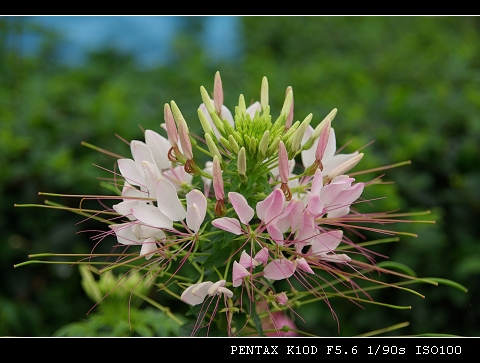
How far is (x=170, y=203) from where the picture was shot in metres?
1.13

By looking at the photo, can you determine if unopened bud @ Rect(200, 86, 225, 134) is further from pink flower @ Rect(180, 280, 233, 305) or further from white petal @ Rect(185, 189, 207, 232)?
pink flower @ Rect(180, 280, 233, 305)

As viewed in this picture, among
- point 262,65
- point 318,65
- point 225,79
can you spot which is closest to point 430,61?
point 318,65

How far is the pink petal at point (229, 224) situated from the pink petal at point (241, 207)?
15 mm

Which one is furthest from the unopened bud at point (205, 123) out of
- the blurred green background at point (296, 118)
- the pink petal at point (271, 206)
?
the blurred green background at point (296, 118)

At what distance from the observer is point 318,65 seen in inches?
163

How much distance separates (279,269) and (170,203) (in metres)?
0.26

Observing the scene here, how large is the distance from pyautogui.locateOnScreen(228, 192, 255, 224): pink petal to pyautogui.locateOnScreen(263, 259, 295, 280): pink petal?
4.1 inches

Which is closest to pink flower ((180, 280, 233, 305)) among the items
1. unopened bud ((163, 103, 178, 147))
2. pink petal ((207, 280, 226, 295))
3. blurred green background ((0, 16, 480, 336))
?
pink petal ((207, 280, 226, 295))

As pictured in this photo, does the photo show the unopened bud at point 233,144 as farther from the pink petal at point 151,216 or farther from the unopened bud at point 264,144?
the pink petal at point 151,216

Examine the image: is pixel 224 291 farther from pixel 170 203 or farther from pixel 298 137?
pixel 298 137

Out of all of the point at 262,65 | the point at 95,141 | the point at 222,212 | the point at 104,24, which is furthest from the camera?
the point at 104,24

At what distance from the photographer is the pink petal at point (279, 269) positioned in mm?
1088
